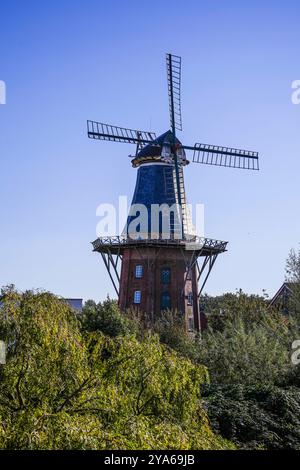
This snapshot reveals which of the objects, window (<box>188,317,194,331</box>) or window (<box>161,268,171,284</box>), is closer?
window (<box>188,317,194,331</box>)

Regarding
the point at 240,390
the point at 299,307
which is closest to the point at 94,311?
the point at 299,307

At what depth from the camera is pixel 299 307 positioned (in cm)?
2959

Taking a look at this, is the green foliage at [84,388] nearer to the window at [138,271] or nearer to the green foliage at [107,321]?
the green foliage at [107,321]

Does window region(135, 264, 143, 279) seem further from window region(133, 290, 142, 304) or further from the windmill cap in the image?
the windmill cap

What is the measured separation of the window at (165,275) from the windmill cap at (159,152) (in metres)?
7.01

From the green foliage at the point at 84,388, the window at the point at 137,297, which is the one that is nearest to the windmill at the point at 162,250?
the window at the point at 137,297

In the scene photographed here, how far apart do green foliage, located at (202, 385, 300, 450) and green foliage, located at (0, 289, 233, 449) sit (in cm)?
437

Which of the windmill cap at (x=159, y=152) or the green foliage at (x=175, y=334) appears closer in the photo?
the green foliage at (x=175, y=334)

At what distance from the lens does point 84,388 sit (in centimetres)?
961

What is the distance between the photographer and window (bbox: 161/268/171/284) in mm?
36125

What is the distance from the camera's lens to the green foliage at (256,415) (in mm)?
14734

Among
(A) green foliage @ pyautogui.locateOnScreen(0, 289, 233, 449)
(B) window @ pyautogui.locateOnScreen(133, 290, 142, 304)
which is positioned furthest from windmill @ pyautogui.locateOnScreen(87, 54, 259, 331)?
(A) green foliage @ pyautogui.locateOnScreen(0, 289, 233, 449)

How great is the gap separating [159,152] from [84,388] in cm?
2902

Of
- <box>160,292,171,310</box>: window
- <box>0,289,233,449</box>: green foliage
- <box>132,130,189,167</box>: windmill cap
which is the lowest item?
<box>0,289,233,449</box>: green foliage
